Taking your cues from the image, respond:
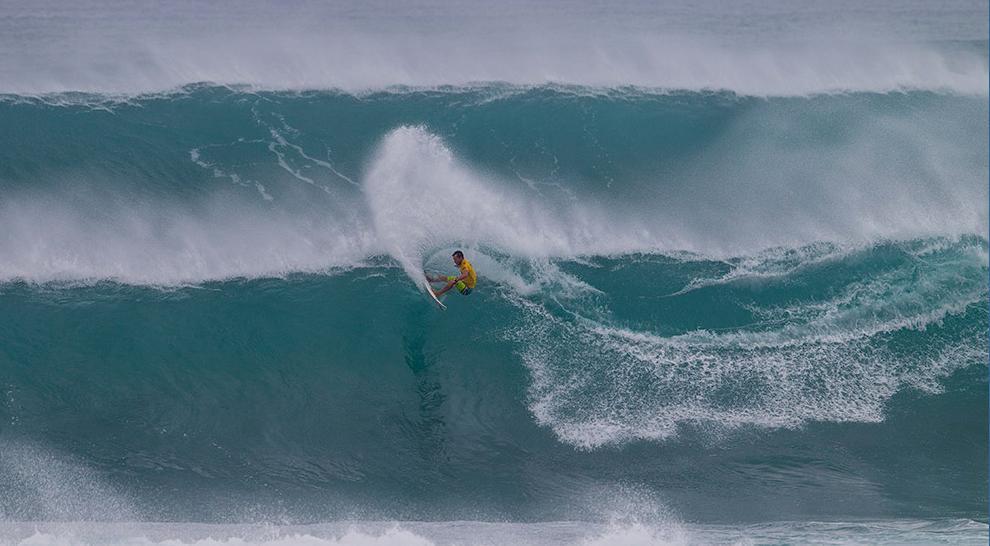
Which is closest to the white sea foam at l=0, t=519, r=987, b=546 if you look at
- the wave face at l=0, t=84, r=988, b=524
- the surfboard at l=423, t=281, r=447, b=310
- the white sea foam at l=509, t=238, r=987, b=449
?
the wave face at l=0, t=84, r=988, b=524

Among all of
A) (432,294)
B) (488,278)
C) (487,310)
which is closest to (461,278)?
(432,294)

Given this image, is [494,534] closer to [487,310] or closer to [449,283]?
[487,310]

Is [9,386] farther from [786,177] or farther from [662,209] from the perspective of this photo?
[786,177]

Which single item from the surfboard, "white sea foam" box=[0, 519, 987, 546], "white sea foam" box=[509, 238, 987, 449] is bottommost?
"white sea foam" box=[0, 519, 987, 546]

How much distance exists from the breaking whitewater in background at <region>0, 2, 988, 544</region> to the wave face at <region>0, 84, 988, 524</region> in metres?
0.05

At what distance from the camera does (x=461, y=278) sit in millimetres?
13328

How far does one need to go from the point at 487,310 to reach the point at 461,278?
0.94 metres

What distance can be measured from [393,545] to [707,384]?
5.31 m

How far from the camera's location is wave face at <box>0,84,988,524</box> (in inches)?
490

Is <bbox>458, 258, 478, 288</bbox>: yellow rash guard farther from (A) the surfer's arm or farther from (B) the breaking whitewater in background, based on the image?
(B) the breaking whitewater in background

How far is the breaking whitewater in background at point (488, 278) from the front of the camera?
487 inches

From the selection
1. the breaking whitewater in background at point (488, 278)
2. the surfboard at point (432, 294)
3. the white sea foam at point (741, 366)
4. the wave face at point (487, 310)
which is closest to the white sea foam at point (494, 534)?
the breaking whitewater in background at point (488, 278)

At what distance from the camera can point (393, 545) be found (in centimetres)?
1169

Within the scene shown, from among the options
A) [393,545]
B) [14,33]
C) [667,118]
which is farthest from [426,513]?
[14,33]
